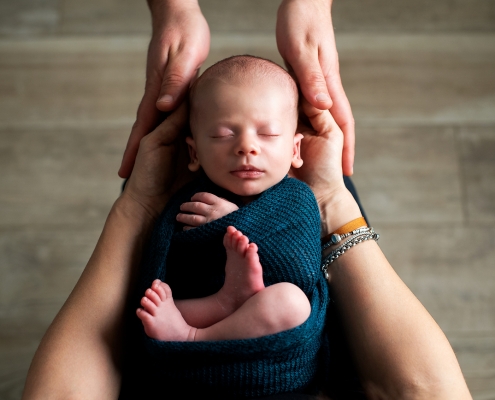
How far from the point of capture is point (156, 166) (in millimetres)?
1116

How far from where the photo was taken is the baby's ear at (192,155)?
3.64 feet

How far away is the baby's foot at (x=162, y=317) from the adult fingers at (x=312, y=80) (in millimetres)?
471

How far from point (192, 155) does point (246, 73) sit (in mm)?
191

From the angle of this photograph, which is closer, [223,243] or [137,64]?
[223,243]

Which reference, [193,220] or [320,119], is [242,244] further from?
[320,119]

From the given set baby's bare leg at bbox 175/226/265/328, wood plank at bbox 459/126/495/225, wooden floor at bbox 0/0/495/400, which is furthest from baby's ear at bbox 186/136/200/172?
wood plank at bbox 459/126/495/225

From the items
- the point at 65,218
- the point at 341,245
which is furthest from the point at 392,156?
the point at 65,218

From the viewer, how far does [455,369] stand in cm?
89

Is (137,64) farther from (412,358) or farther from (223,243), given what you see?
(412,358)


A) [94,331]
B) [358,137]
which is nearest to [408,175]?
[358,137]

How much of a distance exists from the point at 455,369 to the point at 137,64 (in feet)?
5.39

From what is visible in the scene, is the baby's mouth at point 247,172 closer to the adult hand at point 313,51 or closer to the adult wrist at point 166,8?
the adult hand at point 313,51

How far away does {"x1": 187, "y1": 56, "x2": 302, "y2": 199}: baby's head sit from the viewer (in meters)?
1.02

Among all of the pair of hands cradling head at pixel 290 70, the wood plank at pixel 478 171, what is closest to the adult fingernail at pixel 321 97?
the pair of hands cradling head at pixel 290 70
